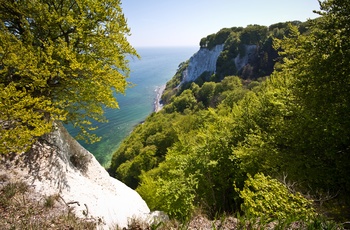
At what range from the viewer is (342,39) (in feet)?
30.3

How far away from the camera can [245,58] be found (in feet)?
299

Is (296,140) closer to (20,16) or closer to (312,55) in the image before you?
(312,55)

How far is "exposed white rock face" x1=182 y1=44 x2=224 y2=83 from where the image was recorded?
359 ft

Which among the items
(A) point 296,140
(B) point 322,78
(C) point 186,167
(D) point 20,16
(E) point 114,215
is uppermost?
(D) point 20,16

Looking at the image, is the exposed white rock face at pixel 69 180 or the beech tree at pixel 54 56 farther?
the exposed white rock face at pixel 69 180

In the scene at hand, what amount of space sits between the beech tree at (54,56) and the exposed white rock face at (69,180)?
0.85m

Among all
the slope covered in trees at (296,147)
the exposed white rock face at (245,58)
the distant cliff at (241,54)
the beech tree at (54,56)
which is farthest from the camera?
the exposed white rock face at (245,58)

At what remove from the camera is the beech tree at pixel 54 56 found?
8.63 m

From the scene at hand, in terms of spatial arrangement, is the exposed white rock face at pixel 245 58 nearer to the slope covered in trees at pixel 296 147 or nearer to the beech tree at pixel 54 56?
the slope covered in trees at pixel 296 147

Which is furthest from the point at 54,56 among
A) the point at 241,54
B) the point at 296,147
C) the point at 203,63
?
the point at 203,63

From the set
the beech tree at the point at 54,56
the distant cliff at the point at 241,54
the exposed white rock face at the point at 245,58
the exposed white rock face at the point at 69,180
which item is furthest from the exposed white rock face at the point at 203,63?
the beech tree at the point at 54,56

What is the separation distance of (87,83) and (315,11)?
1175 centimetres

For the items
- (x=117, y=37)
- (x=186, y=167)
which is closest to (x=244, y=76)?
(x=186, y=167)

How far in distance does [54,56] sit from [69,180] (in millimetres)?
6065
